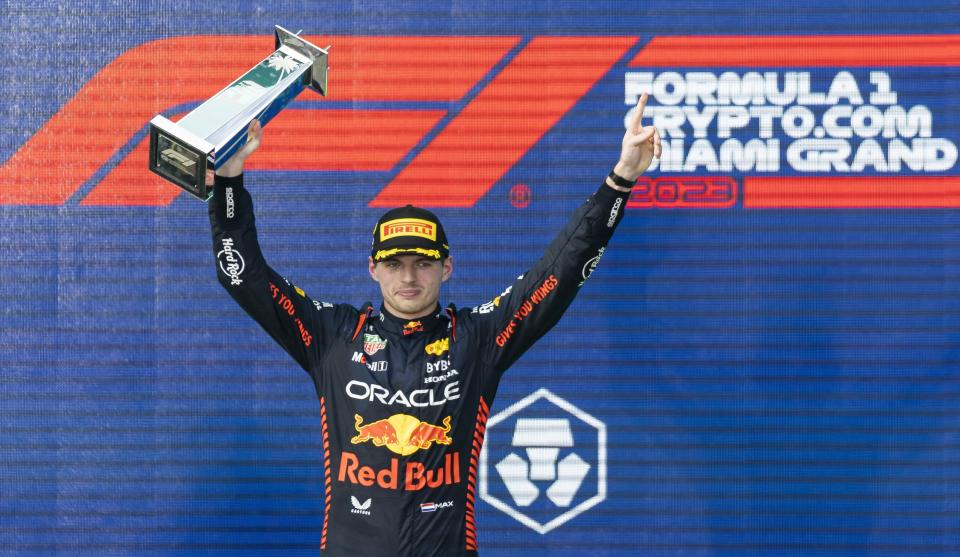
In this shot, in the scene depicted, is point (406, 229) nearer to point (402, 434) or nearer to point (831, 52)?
point (402, 434)

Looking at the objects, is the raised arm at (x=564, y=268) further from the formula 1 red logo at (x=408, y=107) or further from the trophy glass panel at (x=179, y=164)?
the formula 1 red logo at (x=408, y=107)

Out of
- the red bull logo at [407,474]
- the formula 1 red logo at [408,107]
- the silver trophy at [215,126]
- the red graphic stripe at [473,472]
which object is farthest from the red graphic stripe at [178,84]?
the red bull logo at [407,474]

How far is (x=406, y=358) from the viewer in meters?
2.87

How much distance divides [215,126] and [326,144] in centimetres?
154

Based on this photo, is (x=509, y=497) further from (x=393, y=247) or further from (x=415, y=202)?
(x=393, y=247)

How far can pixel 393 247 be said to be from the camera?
2.80 meters

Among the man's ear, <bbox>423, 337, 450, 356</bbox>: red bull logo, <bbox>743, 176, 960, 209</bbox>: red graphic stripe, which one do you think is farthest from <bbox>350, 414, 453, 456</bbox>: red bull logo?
<bbox>743, 176, 960, 209</bbox>: red graphic stripe

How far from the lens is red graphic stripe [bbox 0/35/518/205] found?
13.8 ft

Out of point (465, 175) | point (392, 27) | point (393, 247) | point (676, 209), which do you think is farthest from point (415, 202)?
point (393, 247)

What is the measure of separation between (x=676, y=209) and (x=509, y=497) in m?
1.21

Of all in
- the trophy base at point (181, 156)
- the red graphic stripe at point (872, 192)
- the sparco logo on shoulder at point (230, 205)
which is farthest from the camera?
the red graphic stripe at point (872, 192)

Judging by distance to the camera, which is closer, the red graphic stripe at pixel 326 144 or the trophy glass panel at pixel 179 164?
the trophy glass panel at pixel 179 164

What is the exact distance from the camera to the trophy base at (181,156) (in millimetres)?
2590

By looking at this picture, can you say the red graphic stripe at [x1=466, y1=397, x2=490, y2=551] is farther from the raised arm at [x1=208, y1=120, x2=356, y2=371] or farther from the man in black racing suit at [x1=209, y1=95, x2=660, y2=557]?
the raised arm at [x1=208, y1=120, x2=356, y2=371]
